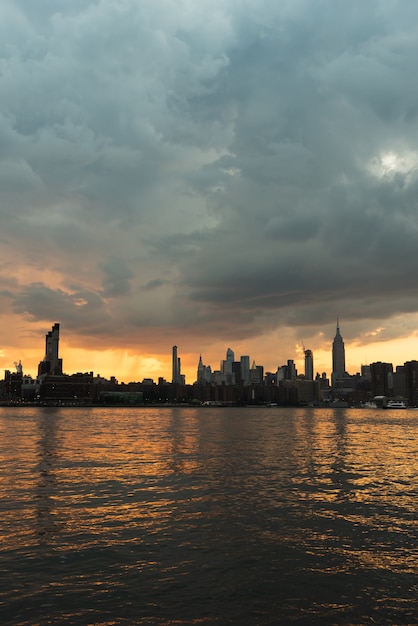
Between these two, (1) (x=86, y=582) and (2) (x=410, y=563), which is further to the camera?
(2) (x=410, y=563)

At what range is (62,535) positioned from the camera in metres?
29.5

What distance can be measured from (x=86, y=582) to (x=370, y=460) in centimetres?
5635

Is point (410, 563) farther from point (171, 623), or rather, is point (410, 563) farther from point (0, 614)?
point (0, 614)

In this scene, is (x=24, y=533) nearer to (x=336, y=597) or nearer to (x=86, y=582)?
(x=86, y=582)

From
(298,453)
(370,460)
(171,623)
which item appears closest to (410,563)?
(171,623)

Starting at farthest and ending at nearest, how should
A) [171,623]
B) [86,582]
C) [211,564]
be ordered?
1. [211,564]
2. [86,582]
3. [171,623]

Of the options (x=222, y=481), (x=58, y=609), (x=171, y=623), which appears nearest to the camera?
(x=171, y=623)

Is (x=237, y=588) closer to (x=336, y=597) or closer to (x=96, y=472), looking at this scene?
(x=336, y=597)

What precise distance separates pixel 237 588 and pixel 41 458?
5193 cm

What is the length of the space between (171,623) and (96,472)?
1515 inches

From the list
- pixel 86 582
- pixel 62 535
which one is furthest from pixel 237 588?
pixel 62 535

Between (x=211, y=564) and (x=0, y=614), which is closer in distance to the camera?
(x=0, y=614)

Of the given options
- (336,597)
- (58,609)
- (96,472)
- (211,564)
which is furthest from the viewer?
(96,472)

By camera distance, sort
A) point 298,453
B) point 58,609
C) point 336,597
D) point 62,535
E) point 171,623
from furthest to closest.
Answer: point 298,453 < point 62,535 < point 336,597 < point 58,609 < point 171,623
